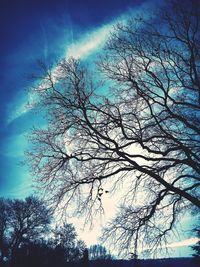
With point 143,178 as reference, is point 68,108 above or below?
above

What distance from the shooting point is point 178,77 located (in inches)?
405

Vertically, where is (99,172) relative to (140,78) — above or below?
below

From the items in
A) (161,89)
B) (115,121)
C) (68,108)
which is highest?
(161,89)

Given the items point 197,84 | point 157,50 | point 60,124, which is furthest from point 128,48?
point 60,124

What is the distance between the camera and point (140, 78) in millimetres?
10570

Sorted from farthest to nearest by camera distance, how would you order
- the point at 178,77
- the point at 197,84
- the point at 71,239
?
the point at 71,239 < the point at 178,77 < the point at 197,84

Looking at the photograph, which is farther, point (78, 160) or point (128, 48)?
point (128, 48)

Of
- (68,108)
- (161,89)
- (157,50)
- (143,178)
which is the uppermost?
(157,50)

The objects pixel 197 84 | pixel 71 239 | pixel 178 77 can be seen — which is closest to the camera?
pixel 197 84

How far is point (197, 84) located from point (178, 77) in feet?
3.13

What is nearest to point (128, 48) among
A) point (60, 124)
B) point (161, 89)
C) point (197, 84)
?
point (161, 89)

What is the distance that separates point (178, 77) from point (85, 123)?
433 cm

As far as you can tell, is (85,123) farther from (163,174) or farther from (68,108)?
(163,174)

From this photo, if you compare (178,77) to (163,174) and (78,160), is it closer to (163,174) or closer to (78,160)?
(163,174)
